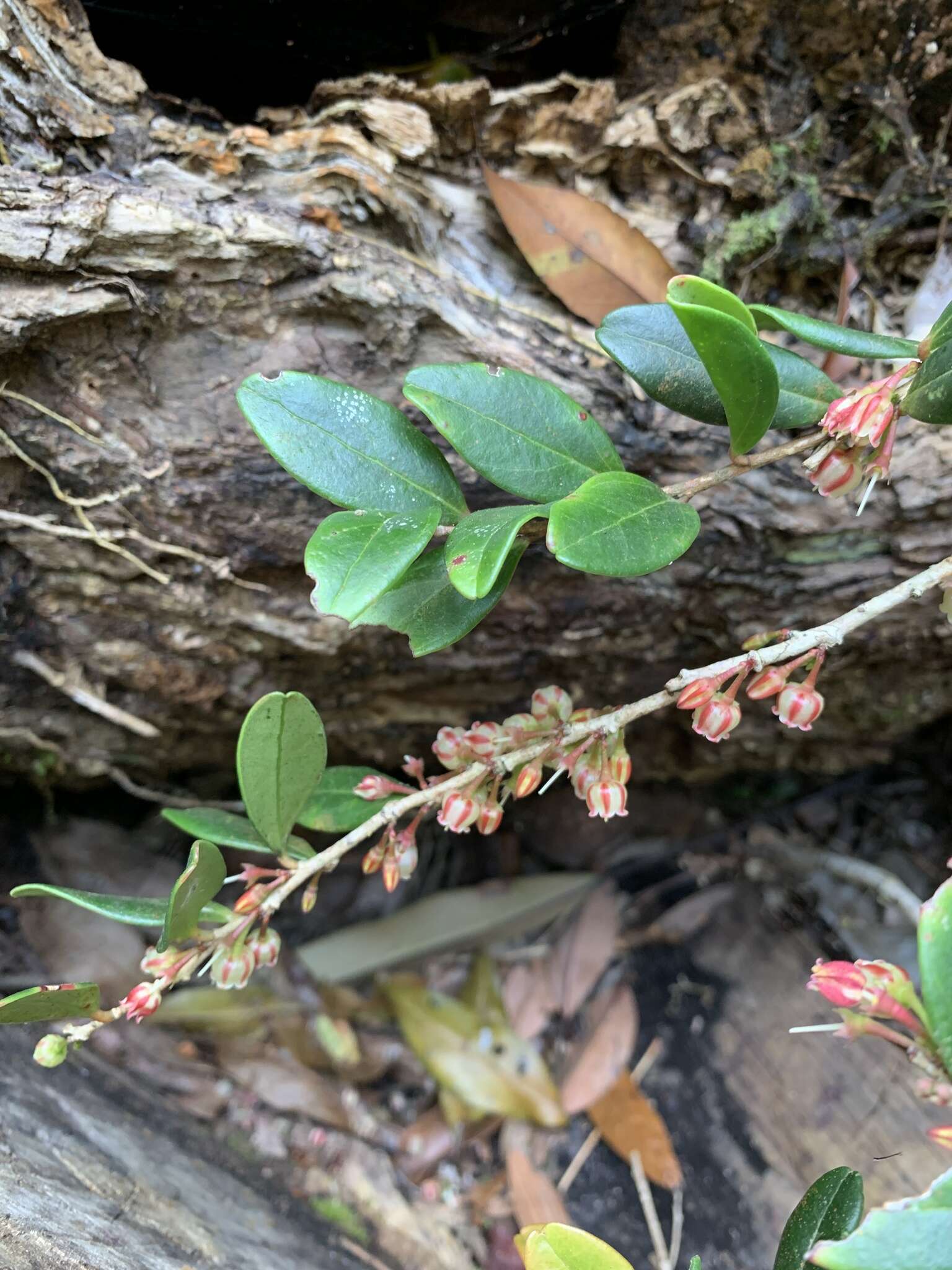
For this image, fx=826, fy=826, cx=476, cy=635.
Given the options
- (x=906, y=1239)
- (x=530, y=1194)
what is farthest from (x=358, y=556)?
(x=530, y=1194)

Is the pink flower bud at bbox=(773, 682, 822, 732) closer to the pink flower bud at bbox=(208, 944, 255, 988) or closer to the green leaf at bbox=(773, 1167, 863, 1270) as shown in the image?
the green leaf at bbox=(773, 1167, 863, 1270)

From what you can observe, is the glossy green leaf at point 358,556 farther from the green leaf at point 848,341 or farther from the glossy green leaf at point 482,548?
the green leaf at point 848,341

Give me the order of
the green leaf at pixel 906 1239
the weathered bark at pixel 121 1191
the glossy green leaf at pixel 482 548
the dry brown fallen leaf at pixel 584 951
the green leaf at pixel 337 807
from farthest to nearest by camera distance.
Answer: the dry brown fallen leaf at pixel 584 951 < the green leaf at pixel 337 807 < the weathered bark at pixel 121 1191 < the glossy green leaf at pixel 482 548 < the green leaf at pixel 906 1239

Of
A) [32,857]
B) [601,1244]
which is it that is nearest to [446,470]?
[601,1244]

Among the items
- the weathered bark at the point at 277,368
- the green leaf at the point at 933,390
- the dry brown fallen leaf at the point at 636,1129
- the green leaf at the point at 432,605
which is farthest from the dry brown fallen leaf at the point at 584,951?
the green leaf at the point at 933,390

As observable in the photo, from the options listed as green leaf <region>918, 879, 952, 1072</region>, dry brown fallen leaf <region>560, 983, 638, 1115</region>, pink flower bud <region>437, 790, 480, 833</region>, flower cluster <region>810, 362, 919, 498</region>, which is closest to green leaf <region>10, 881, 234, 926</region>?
pink flower bud <region>437, 790, 480, 833</region>

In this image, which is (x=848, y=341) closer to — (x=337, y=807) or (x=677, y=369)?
(x=677, y=369)
